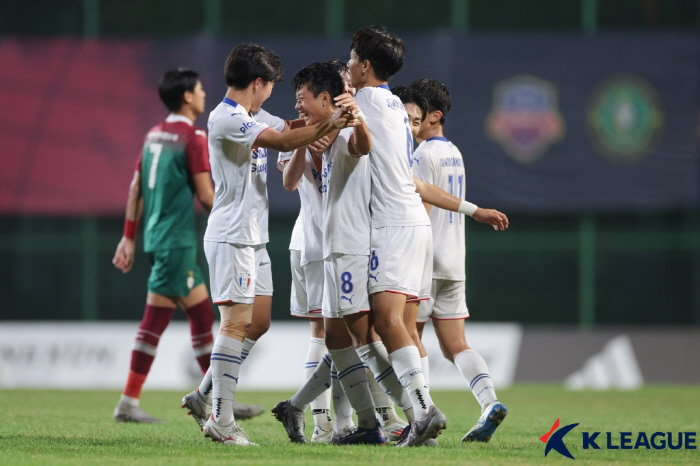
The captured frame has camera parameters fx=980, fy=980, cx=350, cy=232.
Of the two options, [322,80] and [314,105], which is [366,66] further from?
[314,105]

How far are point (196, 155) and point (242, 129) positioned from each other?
2011 millimetres

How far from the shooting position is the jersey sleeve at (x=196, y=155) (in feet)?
23.7

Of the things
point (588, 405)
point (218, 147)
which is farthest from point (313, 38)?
point (218, 147)

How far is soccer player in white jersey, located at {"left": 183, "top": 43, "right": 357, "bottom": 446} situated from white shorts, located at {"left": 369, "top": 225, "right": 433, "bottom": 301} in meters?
0.72

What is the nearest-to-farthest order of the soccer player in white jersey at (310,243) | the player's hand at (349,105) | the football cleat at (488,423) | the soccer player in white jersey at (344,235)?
1. the player's hand at (349,105)
2. the soccer player in white jersey at (344,235)
3. the football cleat at (488,423)
4. the soccer player in white jersey at (310,243)

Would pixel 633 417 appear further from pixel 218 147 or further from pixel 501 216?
pixel 218 147

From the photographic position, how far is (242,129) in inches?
209

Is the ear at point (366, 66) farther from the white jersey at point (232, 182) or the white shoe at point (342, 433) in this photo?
the white shoe at point (342, 433)

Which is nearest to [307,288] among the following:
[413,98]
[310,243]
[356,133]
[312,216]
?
[310,243]

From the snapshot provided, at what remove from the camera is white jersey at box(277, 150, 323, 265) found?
225 inches

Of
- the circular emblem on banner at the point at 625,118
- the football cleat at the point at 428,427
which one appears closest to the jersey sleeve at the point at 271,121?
the football cleat at the point at 428,427

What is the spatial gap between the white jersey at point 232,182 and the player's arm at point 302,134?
0.17 metres

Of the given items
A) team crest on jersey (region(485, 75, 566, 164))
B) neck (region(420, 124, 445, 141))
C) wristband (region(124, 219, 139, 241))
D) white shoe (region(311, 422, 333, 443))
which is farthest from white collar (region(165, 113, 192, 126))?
team crest on jersey (region(485, 75, 566, 164))

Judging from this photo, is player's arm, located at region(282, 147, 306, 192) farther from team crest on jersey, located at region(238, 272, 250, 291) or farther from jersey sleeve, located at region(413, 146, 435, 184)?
jersey sleeve, located at region(413, 146, 435, 184)
